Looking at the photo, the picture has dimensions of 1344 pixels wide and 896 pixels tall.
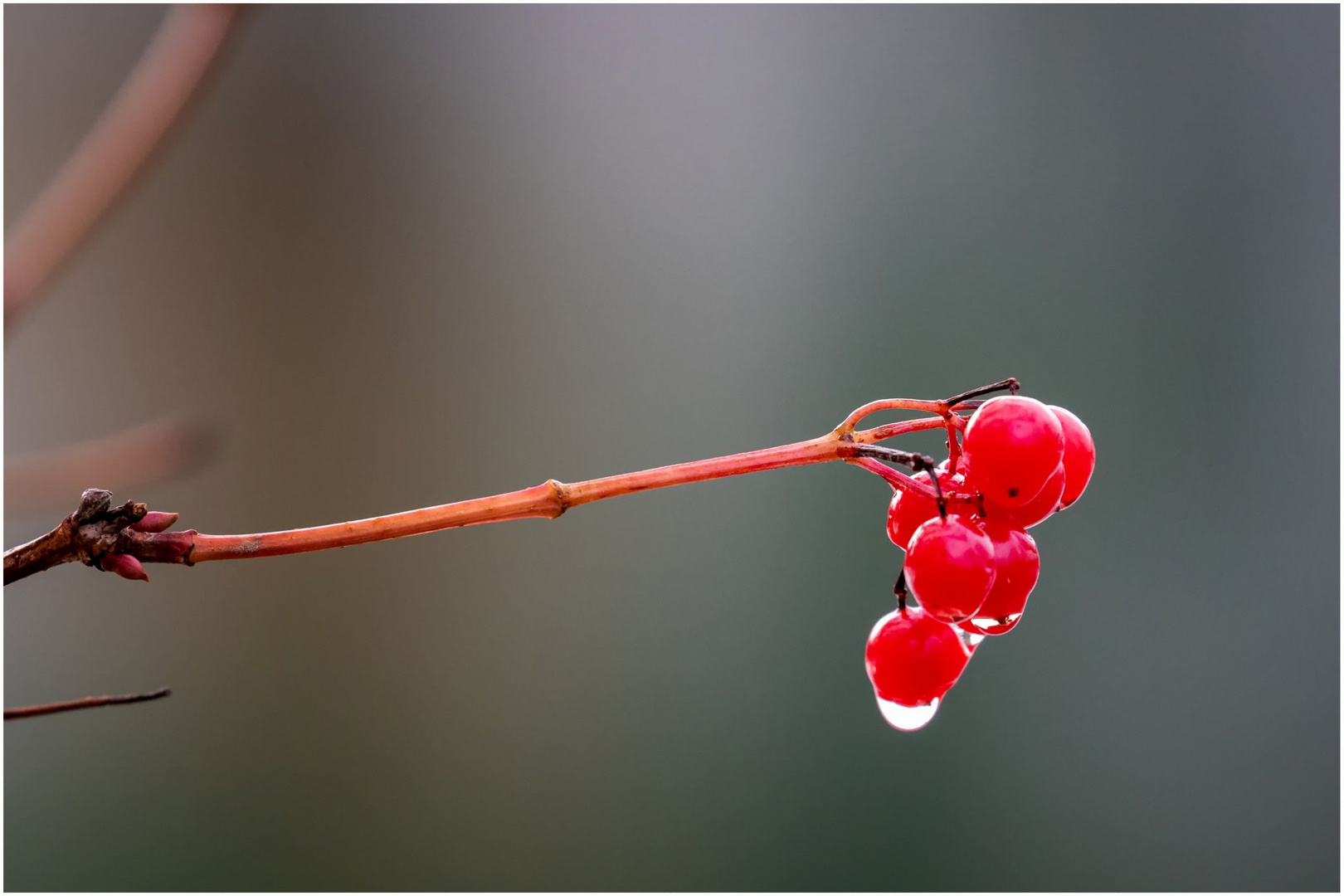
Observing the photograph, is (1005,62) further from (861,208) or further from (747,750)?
(747,750)

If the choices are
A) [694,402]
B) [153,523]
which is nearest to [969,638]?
[153,523]

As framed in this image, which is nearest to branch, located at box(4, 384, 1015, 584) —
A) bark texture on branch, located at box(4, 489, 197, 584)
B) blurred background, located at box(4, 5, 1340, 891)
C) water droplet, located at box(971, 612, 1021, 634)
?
bark texture on branch, located at box(4, 489, 197, 584)

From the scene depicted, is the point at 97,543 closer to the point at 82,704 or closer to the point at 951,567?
the point at 82,704

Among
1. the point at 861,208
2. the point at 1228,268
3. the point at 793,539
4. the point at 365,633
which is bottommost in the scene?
the point at 365,633

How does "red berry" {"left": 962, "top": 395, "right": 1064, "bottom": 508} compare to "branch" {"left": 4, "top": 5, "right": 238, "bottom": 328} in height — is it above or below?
below

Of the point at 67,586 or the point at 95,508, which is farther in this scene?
the point at 67,586

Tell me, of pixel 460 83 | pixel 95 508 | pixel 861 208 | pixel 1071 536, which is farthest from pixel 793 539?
pixel 95 508

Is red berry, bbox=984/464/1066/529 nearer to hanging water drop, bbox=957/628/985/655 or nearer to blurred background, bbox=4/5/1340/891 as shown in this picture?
hanging water drop, bbox=957/628/985/655
